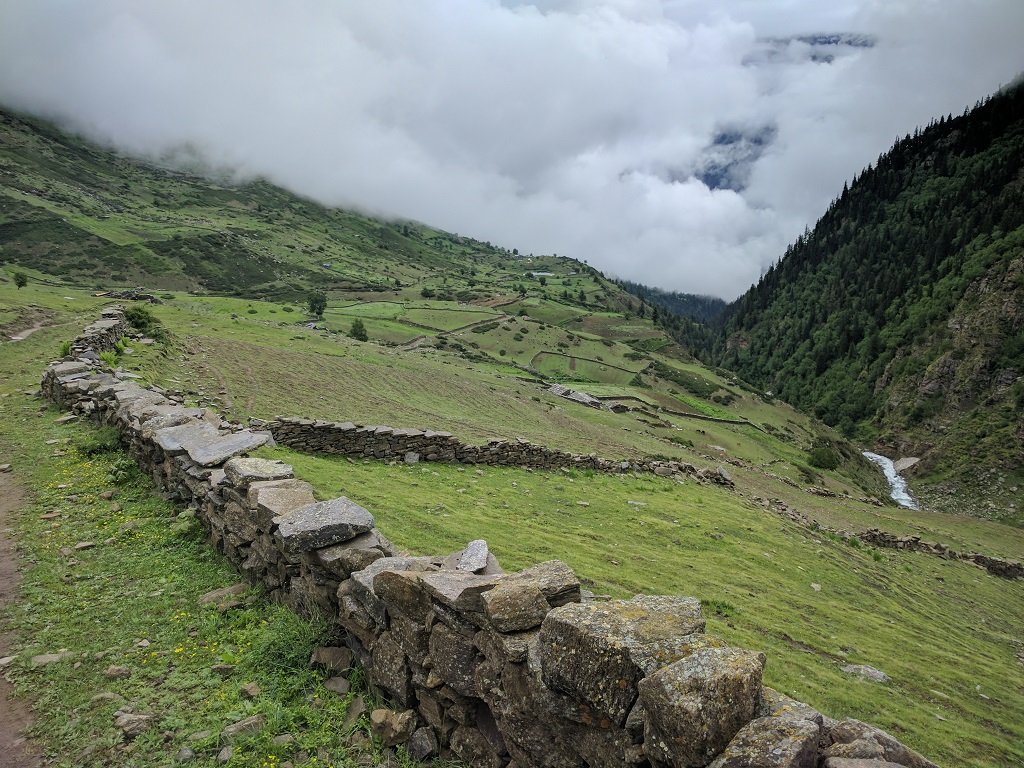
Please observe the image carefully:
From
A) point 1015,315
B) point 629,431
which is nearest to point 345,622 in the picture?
point 629,431

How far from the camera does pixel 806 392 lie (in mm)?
180375

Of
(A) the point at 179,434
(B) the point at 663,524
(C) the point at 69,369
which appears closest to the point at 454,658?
(A) the point at 179,434

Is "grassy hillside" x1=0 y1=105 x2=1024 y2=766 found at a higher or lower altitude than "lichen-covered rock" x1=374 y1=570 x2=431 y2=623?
lower

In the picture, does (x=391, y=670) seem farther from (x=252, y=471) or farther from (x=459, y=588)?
(x=252, y=471)

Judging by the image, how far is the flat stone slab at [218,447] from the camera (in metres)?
11.9

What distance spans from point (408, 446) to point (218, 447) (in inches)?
369

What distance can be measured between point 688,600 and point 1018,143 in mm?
283211

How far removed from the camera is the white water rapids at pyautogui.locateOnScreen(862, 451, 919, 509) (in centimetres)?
8050

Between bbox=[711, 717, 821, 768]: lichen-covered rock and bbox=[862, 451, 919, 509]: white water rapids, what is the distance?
3456 inches

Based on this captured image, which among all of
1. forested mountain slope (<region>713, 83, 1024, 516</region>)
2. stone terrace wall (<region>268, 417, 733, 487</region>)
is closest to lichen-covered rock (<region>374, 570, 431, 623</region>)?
stone terrace wall (<region>268, 417, 733, 487</region>)

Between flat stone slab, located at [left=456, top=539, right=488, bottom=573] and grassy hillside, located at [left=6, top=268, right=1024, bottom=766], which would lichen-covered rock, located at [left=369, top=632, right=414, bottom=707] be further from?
flat stone slab, located at [left=456, top=539, right=488, bottom=573]

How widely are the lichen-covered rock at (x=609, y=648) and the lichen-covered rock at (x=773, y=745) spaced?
778mm

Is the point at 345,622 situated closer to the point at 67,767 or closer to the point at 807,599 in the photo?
the point at 67,767

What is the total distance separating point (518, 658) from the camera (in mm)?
5637
